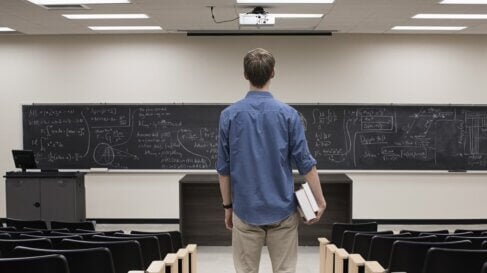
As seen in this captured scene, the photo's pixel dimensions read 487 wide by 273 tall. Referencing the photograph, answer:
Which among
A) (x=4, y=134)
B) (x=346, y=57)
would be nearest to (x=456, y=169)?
(x=346, y=57)

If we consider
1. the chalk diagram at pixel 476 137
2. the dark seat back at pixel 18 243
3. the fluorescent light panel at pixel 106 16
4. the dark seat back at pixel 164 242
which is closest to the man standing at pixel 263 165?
the dark seat back at pixel 18 243

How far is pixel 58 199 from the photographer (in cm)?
716

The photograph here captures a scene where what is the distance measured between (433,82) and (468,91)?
2.03ft

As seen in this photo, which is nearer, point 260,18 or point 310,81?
point 260,18

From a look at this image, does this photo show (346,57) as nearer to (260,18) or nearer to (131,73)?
(260,18)

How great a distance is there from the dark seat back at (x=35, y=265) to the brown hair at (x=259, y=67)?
1262 mm

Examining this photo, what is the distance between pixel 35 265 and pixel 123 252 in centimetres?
90

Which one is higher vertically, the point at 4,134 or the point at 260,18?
the point at 260,18

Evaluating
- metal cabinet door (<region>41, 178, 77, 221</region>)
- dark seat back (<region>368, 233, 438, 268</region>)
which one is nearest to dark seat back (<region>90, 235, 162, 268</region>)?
dark seat back (<region>368, 233, 438, 268</region>)

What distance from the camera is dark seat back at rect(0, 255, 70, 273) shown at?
86.4 inches

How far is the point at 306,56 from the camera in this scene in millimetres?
8203

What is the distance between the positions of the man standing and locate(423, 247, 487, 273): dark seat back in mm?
667

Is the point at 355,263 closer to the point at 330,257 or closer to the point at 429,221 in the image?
the point at 330,257

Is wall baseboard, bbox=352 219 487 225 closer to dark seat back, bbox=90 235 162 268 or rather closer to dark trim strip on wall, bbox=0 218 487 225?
Result: dark trim strip on wall, bbox=0 218 487 225
